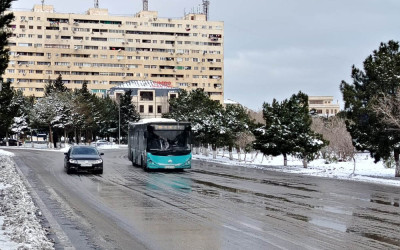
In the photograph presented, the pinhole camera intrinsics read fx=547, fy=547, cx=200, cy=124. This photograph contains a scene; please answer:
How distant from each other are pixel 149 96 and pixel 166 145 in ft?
344

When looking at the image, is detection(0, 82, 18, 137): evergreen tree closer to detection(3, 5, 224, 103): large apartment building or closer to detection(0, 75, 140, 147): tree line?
detection(0, 75, 140, 147): tree line

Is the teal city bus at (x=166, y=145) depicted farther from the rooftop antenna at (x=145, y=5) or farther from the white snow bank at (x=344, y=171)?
the rooftop antenna at (x=145, y=5)

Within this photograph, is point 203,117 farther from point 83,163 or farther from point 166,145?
point 83,163

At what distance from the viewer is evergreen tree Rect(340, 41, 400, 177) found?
29391mm

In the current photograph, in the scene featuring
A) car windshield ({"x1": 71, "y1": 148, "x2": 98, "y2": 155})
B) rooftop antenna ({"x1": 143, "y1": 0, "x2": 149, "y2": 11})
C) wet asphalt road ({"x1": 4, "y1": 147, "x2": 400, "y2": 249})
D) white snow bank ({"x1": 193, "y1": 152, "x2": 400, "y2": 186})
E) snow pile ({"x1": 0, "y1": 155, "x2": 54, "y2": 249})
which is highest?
rooftop antenna ({"x1": 143, "y1": 0, "x2": 149, "y2": 11})

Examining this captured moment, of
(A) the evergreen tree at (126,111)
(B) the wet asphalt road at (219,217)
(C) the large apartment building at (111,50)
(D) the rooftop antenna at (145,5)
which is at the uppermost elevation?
(D) the rooftop antenna at (145,5)

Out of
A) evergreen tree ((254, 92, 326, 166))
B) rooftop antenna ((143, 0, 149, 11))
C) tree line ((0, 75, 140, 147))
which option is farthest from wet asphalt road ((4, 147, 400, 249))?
rooftop antenna ((143, 0, 149, 11))

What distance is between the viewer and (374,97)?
29.6 metres

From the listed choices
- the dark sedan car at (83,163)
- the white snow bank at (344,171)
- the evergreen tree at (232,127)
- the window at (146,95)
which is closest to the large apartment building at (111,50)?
the window at (146,95)

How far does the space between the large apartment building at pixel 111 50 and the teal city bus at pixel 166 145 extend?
134 meters

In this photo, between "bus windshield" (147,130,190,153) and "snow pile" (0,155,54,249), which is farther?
"bus windshield" (147,130,190,153)

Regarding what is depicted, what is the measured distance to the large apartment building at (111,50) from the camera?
163m

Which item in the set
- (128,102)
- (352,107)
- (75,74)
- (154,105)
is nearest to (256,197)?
(352,107)

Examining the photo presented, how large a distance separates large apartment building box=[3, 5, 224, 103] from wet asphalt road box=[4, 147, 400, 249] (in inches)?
5813
